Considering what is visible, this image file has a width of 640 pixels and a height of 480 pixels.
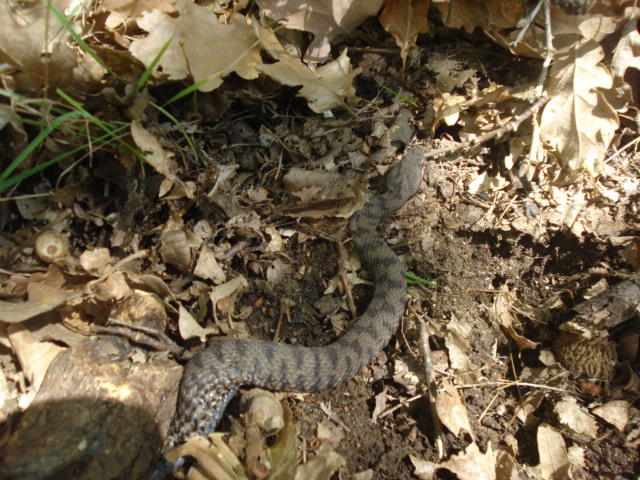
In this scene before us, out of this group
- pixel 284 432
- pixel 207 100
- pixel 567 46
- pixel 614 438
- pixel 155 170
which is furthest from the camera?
pixel 567 46

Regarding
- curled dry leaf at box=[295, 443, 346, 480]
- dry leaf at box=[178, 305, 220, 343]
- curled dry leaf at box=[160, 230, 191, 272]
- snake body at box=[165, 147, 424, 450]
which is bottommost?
curled dry leaf at box=[295, 443, 346, 480]

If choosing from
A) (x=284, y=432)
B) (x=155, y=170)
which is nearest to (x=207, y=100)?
(x=155, y=170)

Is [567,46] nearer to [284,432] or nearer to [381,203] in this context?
[381,203]

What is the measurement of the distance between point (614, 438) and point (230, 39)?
385cm

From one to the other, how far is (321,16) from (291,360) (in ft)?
9.37

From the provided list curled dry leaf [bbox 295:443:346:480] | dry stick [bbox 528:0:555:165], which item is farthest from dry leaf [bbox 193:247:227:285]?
dry stick [bbox 528:0:555:165]

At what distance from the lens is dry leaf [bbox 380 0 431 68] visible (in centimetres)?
376

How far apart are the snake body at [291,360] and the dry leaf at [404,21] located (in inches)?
66.2

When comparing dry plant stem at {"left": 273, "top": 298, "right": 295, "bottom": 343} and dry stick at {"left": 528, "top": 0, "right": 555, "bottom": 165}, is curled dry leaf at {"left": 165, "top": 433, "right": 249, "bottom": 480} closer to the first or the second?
dry plant stem at {"left": 273, "top": 298, "right": 295, "bottom": 343}

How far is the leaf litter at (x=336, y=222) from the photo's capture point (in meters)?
2.63

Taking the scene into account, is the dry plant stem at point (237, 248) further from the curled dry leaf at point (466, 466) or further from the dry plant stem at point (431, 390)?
the curled dry leaf at point (466, 466)

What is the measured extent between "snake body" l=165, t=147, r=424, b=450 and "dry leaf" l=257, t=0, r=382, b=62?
157 centimetres

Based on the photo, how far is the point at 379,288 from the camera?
352cm

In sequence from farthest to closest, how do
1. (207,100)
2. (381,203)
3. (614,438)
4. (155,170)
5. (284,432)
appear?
1. (381,203)
2. (207,100)
3. (155,170)
4. (614,438)
5. (284,432)
